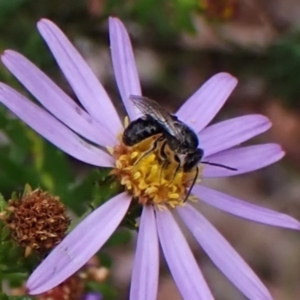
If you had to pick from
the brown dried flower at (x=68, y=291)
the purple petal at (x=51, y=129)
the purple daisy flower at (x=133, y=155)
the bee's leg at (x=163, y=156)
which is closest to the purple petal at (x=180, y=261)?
the purple daisy flower at (x=133, y=155)

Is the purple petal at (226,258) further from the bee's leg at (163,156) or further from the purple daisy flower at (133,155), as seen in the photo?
the bee's leg at (163,156)

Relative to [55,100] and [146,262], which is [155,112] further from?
[146,262]

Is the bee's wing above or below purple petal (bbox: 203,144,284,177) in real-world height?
above

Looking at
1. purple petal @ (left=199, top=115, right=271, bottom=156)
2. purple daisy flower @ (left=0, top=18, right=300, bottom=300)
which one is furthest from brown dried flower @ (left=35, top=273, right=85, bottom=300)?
purple petal @ (left=199, top=115, right=271, bottom=156)

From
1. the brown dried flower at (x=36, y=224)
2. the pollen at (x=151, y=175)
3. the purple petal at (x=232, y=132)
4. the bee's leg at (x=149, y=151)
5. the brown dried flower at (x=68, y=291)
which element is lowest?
the brown dried flower at (x=68, y=291)

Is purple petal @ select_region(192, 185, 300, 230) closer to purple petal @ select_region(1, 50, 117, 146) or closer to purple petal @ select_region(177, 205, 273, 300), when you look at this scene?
purple petal @ select_region(177, 205, 273, 300)

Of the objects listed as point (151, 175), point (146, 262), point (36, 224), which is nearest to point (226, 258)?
point (146, 262)
